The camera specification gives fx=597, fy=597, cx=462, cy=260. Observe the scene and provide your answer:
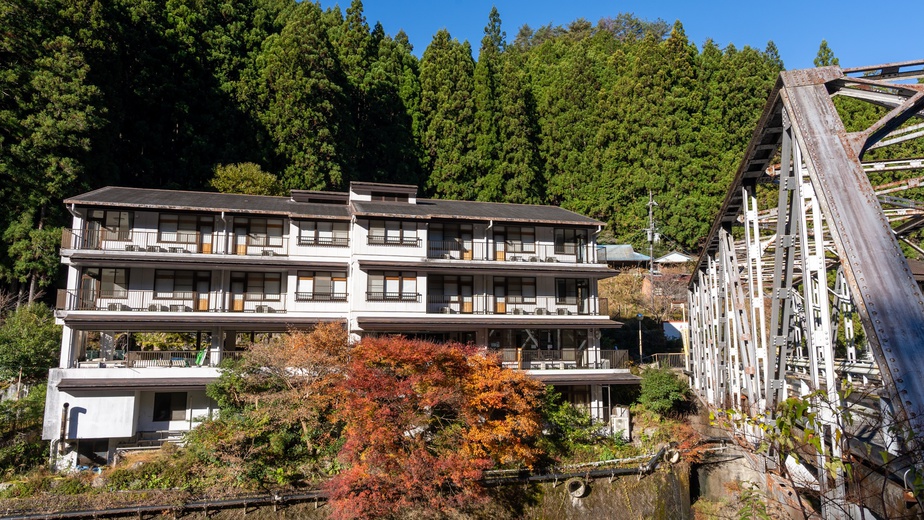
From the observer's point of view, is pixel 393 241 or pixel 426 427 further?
pixel 393 241

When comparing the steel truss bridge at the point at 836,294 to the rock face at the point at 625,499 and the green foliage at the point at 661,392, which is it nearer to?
the rock face at the point at 625,499

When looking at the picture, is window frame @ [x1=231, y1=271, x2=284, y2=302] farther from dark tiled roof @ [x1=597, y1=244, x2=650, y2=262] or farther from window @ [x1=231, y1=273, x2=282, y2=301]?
dark tiled roof @ [x1=597, y1=244, x2=650, y2=262]

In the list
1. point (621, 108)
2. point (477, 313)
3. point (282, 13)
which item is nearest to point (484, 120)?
point (621, 108)

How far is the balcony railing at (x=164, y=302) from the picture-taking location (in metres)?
22.6

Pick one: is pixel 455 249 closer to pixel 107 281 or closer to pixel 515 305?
pixel 515 305

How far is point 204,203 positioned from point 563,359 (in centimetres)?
1647

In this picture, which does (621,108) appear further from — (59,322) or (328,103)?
(59,322)

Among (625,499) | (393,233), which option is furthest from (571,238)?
(625,499)

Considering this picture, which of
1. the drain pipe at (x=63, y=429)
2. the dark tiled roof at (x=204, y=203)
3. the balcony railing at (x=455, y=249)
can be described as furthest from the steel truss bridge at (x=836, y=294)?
the drain pipe at (x=63, y=429)

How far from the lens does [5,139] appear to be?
2839 centimetres

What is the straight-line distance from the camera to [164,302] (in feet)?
78.0

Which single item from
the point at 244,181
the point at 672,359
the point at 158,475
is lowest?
the point at 158,475

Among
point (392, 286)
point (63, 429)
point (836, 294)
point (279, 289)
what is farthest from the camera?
point (279, 289)

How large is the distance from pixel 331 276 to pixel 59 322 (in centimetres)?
1090
